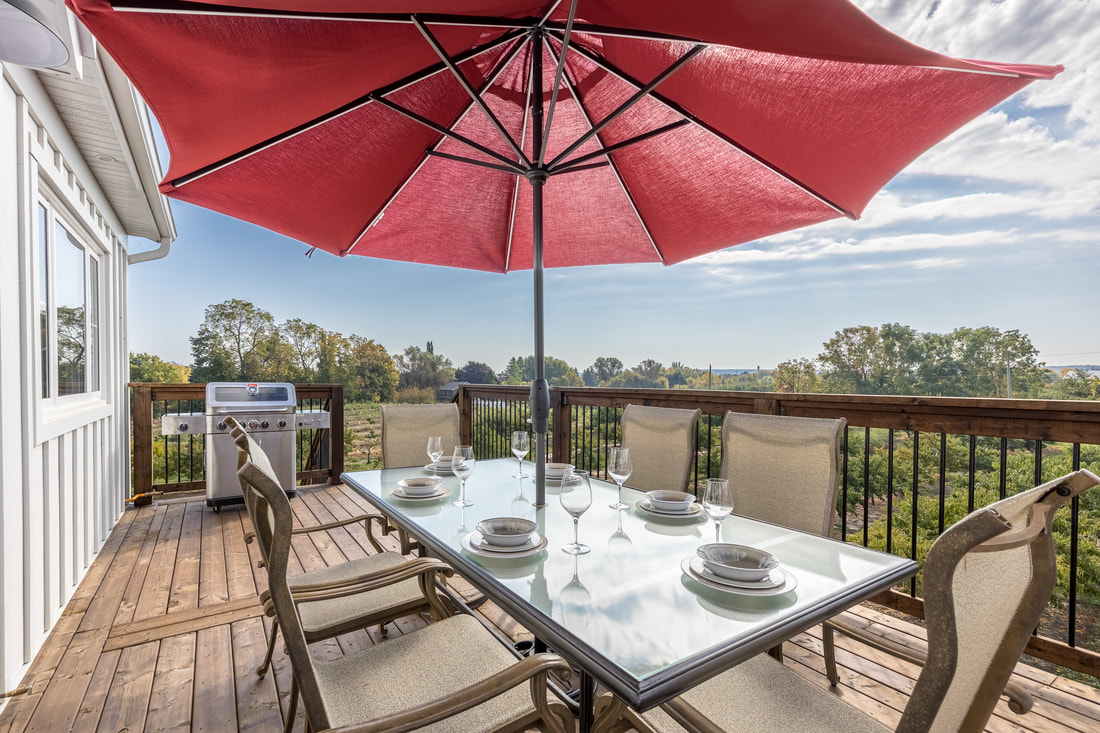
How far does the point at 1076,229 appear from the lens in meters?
18.5

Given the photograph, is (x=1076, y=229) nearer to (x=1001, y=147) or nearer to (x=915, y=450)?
(x=1001, y=147)

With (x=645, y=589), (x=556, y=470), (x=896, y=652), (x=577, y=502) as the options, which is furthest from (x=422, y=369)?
(x=896, y=652)

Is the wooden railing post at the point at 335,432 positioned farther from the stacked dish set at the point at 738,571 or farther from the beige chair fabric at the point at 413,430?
the stacked dish set at the point at 738,571

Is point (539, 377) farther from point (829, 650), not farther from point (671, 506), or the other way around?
point (829, 650)

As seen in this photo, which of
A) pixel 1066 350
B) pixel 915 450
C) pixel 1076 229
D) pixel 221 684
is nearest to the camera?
pixel 221 684

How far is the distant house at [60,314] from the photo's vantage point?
6.61 feet

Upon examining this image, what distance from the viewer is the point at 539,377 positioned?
1.82m

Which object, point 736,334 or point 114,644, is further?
point 736,334

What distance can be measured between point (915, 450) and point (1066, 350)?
66.7ft

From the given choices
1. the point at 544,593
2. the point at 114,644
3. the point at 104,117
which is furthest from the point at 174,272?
the point at 544,593

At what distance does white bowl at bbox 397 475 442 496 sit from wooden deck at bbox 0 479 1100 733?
904 millimetres

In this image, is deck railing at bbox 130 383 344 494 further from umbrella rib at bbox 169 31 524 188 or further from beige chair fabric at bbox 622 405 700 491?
beige chair fabric at bbox 622 405 700 491

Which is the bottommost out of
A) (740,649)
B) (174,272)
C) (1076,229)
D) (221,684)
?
(221,684)

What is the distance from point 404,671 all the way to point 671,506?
1003 mm
